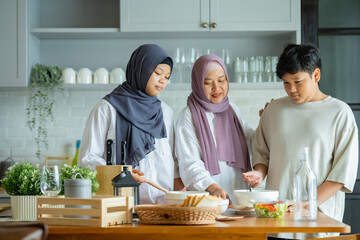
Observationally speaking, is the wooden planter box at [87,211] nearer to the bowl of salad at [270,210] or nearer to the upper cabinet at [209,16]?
the bowl of salad at [270,210]

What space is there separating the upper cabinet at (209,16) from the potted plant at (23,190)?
256cm

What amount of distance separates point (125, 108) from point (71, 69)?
178 cm

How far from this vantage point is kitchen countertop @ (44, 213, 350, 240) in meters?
1.75

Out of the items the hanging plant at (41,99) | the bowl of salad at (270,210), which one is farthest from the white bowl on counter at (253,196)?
the hanging plant at (41,99)

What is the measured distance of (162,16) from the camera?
4523 mm

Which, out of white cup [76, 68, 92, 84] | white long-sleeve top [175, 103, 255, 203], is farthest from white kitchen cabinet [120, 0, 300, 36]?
white long-sleeve top [175, 103, 255, 203]

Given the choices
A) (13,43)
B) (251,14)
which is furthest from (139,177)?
(13,43)

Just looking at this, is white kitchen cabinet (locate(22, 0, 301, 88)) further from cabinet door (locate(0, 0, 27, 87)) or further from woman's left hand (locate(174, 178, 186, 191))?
woman's left hand (locate(174, 178, 186, 191))

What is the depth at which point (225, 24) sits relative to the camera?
178 inches

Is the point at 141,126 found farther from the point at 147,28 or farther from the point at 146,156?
the point at 147,28

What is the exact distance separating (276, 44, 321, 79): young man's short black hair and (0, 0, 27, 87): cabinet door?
2.56m

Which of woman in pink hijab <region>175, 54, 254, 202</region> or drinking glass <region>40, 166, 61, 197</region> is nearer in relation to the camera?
drinking glass <region>40, 166, 61, 197</region>

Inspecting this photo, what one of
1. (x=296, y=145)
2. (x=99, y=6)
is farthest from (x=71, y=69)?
(x=296, y=145)

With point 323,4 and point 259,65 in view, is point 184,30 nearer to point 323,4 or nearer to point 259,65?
point 259,65
